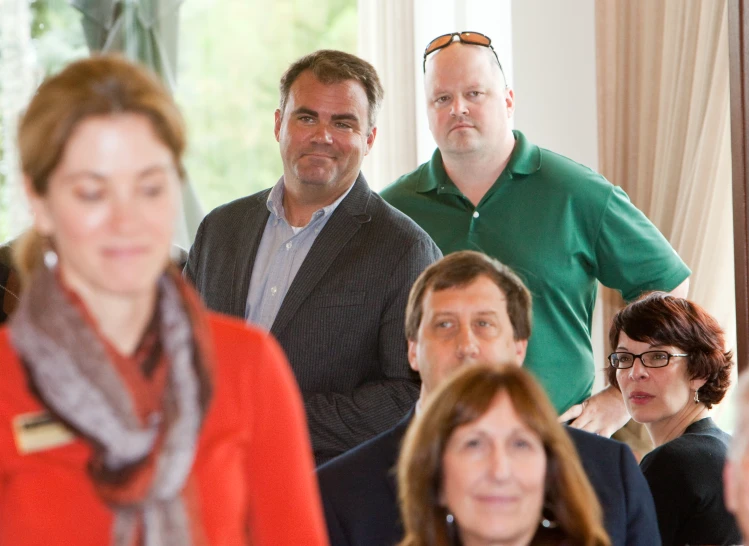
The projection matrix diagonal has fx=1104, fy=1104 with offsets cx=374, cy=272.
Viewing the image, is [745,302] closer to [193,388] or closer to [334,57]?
[334,57]

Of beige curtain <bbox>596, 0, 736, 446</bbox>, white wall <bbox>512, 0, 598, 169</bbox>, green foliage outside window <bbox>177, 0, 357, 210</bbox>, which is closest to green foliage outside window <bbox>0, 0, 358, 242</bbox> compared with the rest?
green foliage outside window <bbox>177, 0, 357, 210</bbox>

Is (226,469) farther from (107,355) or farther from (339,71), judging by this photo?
(339,71)

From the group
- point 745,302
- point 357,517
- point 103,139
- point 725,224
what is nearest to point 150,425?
point 103,139

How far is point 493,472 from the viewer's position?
139 cm

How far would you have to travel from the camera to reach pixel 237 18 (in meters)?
4.09

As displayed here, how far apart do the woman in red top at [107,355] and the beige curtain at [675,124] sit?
8.56ft

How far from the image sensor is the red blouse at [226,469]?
959 mm

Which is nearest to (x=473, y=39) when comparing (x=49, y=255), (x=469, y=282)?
(x=469, y=282)

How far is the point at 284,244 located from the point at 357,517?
2.55 feet

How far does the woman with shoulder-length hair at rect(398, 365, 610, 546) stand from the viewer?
141cm

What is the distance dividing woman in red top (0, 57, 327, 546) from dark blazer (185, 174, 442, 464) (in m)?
1.08

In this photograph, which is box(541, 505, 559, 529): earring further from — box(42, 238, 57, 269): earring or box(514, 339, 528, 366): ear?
box(42, 238, 57, 269): earring

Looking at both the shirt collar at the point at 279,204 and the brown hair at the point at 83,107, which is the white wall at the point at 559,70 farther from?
the brown hair at the point at 83,107

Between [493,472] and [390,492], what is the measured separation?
15.0 inches
